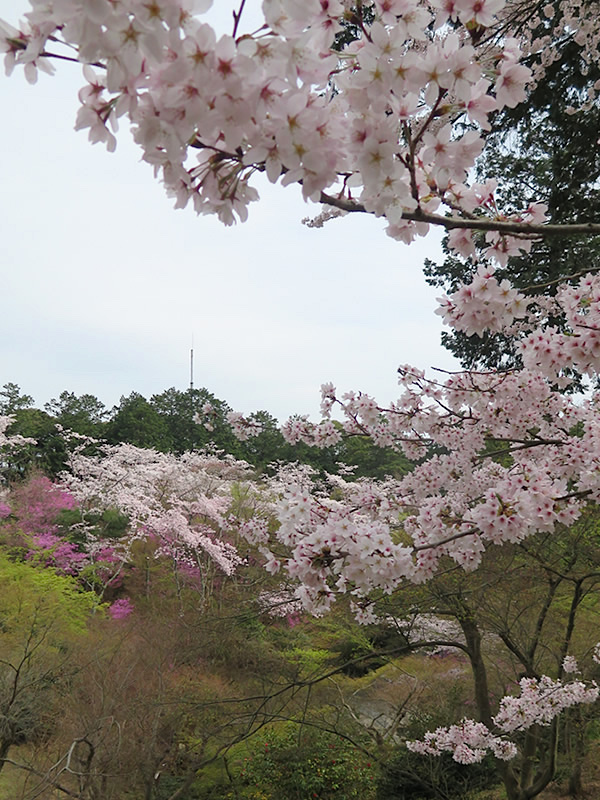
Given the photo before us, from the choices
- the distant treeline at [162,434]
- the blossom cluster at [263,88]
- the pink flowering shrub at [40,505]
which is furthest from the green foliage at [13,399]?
the blossom cluster at [263,88]

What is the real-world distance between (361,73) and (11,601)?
26.6 feet

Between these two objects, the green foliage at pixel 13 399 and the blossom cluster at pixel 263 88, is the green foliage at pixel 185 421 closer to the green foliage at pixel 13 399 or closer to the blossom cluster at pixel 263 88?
the green foliage at pixel 13 399

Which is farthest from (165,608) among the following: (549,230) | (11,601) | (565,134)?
(549,230)

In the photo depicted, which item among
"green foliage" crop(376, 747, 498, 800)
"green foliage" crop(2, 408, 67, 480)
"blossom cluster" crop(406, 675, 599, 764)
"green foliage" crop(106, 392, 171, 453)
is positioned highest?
"green foliage" crop(106, 392, 171, 453)

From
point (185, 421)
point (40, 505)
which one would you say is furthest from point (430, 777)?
point (185, 421)

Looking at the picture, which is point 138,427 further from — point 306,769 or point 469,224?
point 469,224

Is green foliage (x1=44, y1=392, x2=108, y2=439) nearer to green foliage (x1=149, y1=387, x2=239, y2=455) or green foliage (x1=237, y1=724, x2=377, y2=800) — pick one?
green foliage (x1=149, y1=387, x2=239, y2=455)

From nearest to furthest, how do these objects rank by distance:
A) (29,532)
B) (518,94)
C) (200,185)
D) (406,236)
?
(200,185) → (518,94) → (406,236) → (29,532)

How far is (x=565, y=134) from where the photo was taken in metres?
6.40

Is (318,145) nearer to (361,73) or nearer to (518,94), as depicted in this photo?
(361,73)

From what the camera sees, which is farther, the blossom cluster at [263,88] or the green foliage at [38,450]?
the green foliage at [38,450]

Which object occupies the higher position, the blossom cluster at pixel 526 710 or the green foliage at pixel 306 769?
the blossom cluster at pixel 526 710

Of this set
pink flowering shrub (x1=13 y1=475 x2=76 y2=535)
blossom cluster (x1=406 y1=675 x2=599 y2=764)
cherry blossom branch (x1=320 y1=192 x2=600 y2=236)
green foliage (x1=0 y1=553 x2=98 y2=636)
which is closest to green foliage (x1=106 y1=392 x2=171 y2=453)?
pink flowering shrub (x1=13 y1=475 x2=76 y2=535)

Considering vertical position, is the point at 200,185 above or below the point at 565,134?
below
